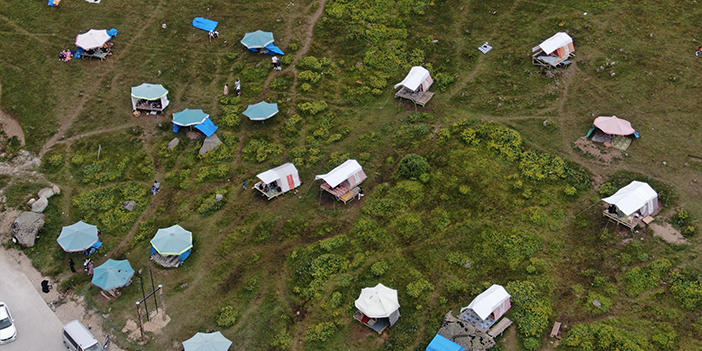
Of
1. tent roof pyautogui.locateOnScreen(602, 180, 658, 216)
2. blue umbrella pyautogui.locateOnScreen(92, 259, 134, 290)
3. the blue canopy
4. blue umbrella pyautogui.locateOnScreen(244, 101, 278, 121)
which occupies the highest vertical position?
tent roof pyautogui.locateOnScreen(602, 180, 658, 216)

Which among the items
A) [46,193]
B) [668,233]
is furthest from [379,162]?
[46,193]

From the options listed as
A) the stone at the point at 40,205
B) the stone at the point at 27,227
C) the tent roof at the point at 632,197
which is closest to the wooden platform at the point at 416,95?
the tent roof at the point at 632,197

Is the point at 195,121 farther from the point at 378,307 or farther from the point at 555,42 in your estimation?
the point at 555,42

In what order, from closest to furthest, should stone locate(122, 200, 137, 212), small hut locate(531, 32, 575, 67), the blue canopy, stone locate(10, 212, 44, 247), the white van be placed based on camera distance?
the blue canopy < the white van < stone locate(10, 212, 44, 247) < stone locate(122, 200, 137, 212) < small hut locate(531, 32, 575, 67)

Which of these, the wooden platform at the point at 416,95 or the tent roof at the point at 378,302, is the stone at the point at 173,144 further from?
the tent roof at the point at 378,302

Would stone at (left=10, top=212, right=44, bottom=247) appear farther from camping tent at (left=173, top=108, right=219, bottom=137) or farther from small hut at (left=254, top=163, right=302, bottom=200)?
small hut at (left=254, top=163, right=302, bottom=200)

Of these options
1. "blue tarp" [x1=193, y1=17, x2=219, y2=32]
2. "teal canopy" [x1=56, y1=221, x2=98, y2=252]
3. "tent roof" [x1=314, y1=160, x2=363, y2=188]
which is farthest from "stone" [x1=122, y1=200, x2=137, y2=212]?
"blue tarp" [x1=193, y1=17, x2=219, y2=32]
